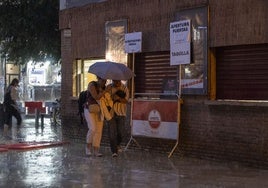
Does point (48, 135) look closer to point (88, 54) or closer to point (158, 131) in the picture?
point (88, 54)

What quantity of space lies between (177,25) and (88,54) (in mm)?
3859

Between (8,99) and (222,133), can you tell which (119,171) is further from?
(8,99)

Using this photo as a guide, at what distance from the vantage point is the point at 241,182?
9672mm

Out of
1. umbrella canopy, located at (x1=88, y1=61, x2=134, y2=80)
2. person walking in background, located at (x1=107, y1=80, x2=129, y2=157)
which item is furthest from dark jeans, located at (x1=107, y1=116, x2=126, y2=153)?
umbrella canopy, located at (x1=88, y1=61, x2=134, y2=80)

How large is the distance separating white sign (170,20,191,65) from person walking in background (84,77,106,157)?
1590 mm

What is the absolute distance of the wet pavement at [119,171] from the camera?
9570 mm

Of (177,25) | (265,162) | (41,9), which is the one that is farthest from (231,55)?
(41,9)

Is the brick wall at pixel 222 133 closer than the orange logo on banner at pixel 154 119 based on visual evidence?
Yes

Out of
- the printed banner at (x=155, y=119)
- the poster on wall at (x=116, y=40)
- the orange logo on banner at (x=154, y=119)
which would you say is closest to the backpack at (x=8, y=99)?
the poster on wall at (x=116, y=40)

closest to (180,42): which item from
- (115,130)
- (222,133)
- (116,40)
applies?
(222,133)

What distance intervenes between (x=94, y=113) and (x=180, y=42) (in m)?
2.32

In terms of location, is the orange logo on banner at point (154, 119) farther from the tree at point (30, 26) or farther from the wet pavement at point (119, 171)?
the tree at point (30, 26)

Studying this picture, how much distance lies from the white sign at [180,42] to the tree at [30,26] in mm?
8747

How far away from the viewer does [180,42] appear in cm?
1265
